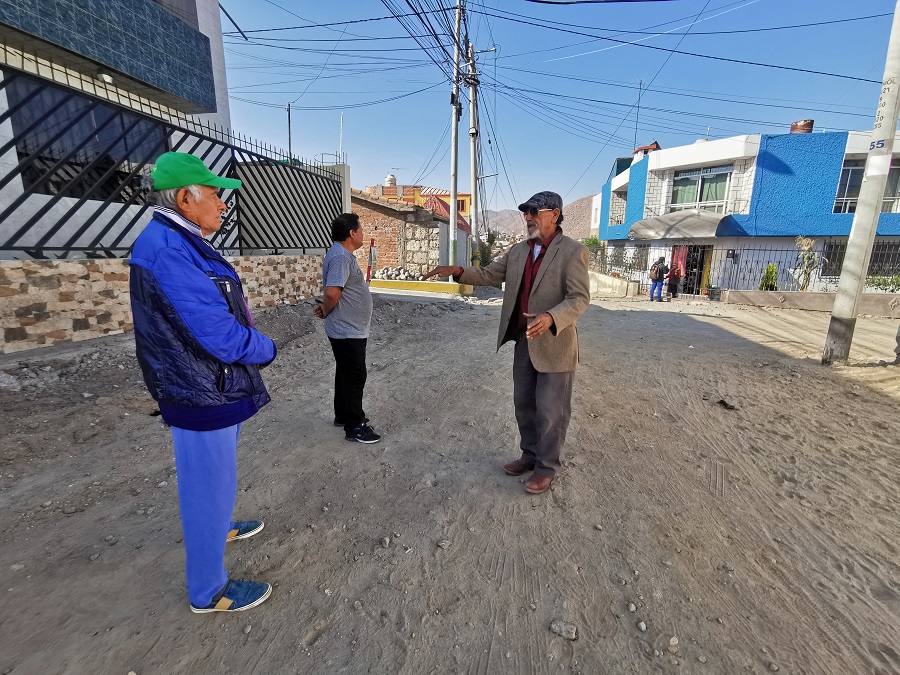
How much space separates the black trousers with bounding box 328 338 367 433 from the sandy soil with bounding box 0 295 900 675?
0.26 meters

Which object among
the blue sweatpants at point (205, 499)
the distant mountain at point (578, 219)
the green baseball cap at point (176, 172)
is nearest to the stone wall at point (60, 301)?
the green baseball cap at point (176, 172)

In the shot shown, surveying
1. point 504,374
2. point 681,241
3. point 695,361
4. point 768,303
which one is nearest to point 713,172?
point 681,241

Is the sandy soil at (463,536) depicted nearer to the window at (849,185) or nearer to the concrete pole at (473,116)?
the concrete pole at (473,116)

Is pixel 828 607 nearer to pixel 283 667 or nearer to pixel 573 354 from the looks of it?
pixel 573 354

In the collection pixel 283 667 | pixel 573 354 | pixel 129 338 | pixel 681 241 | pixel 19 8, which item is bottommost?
pixel 283 667

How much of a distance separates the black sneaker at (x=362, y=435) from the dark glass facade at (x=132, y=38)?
8.26 metres

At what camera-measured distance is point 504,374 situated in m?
5.33

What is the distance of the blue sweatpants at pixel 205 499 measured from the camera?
1.65 meters

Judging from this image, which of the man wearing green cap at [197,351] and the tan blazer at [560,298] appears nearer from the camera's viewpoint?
the man wearing green cap at [197,351]

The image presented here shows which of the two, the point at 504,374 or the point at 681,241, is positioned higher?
the point at 681,241

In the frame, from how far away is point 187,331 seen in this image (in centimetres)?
152

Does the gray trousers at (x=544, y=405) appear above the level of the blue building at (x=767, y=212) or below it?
below

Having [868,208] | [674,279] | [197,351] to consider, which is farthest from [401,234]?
[197,351]

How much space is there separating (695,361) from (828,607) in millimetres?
4647
